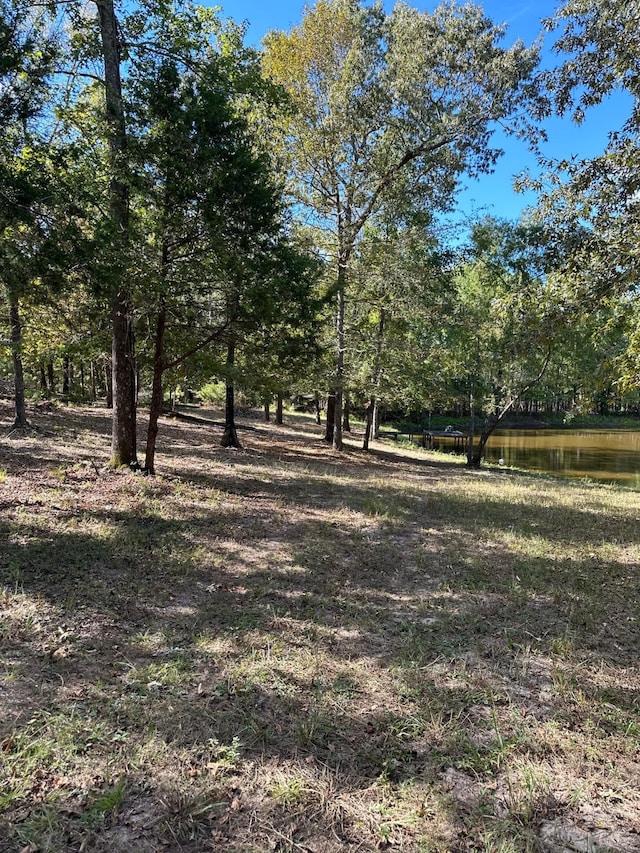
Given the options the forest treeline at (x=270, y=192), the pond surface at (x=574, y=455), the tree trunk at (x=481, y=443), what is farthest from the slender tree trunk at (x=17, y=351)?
the pond surface at (x=574, y=455)

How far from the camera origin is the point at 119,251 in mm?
6172

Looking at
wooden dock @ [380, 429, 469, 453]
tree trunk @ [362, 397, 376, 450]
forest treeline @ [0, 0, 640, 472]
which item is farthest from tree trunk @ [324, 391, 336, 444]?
wooden dock @ [380, 429, 469, 453]

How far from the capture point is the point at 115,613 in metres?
3.83

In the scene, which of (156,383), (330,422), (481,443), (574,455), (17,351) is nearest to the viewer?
(156,383)

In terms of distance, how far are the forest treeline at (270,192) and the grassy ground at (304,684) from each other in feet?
8.18

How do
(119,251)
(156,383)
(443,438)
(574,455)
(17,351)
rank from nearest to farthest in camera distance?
(119,251) → (156,383) → (17,351) → (574,455) → (443,438)

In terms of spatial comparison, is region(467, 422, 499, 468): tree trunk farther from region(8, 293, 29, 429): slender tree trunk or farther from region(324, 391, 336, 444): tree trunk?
region(8, 293, 29, 429): slender tree trunk

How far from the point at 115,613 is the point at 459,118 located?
523 inches

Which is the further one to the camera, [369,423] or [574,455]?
[574,455]

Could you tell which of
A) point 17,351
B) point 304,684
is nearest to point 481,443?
point 17,351

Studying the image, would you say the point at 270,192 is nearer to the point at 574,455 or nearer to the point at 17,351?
the point at 17,351

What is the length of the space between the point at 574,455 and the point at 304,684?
98.6ft

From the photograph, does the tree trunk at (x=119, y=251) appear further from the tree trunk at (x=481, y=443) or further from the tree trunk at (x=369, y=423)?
the tree trunk at (x=481, y=443)

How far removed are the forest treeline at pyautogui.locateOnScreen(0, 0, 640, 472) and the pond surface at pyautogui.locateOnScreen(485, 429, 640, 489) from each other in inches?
491
